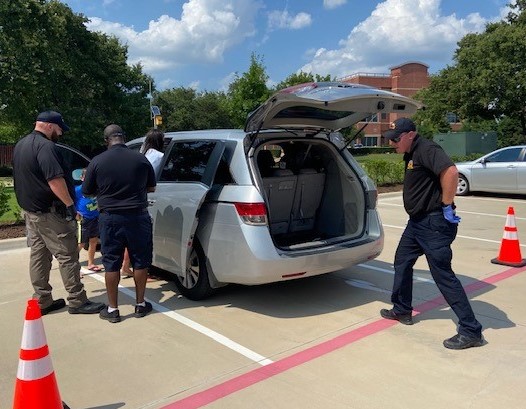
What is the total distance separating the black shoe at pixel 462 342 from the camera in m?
3.93

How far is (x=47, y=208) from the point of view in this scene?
15.2 ft

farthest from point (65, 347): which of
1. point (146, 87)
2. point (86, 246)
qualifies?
point (146, 87)

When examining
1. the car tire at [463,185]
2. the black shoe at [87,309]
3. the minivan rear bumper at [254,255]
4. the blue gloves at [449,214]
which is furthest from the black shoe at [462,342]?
the car tire at [463,185]

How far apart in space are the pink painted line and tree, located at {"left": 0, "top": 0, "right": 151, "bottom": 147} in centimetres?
2250

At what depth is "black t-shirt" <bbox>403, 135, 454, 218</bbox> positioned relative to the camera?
399cm

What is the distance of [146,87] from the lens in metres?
36.9

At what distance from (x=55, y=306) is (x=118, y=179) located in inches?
62.4

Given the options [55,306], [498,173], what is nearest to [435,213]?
[55,306]

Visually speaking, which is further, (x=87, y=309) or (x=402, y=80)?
(x=402, y=80)

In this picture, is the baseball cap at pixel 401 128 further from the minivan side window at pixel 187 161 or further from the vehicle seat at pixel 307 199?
the minivan side window at pixel 187 161

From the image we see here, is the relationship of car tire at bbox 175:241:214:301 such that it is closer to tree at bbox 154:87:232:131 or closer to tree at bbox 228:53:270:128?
tree at bbox 228:53:270:128

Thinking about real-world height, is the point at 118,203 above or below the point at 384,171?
Result: above

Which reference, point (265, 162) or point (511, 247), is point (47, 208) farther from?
point (511, 247)

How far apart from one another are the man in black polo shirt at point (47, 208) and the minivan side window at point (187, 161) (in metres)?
1.14
